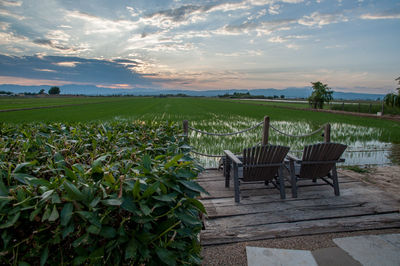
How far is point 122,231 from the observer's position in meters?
1.02

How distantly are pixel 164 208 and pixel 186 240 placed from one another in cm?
25

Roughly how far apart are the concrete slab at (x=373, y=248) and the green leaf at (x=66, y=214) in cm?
273

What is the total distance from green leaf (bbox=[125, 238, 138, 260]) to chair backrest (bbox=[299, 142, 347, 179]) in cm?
346

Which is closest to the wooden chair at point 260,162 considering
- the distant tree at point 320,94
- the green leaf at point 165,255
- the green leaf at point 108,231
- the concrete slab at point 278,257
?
the concrete slab at point 278,257

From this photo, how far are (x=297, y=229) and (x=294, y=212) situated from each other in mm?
447

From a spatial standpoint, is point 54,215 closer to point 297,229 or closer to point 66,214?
point 66,214

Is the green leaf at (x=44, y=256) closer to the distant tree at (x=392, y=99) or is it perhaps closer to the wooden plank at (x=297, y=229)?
the wooden plank at (x=297, y=229)

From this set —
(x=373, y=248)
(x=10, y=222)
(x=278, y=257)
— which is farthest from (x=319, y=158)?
(x=10, y=222)

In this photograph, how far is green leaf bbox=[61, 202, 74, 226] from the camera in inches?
38.8

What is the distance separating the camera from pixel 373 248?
2.61 m

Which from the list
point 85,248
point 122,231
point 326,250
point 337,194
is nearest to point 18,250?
point 85,248

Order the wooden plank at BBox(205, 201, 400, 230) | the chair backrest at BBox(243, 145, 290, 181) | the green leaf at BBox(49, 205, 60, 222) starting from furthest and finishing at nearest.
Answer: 1. the chair backrest at BBox(243, 145, 290, 181)
2. the wooden plank at BBox(205, 201, 400, 230)
3. the green leaf at BBox(49, 205, 60, 222)

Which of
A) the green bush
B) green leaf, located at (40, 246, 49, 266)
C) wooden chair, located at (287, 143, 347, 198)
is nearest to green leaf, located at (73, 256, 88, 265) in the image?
the green bush

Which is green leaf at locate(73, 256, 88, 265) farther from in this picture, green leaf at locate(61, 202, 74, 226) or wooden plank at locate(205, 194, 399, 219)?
wooden plank at locate(205, 194, 399, 219)
